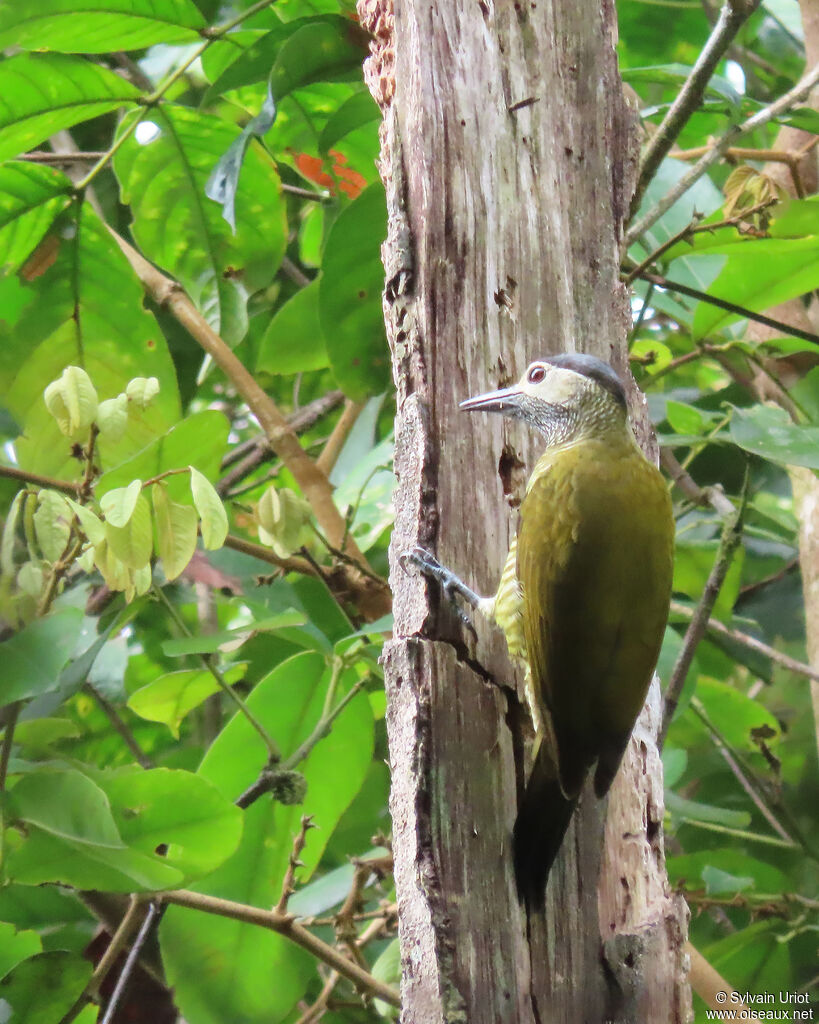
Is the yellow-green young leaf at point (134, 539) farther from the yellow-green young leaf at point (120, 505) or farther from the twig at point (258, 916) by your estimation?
the twig at point (258, 916)

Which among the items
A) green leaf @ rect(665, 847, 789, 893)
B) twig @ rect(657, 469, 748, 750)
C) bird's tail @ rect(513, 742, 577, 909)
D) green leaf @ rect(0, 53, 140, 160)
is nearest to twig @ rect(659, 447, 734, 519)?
twig @ rect(657, 469, 748, 750)

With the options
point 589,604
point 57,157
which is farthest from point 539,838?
point 57,157

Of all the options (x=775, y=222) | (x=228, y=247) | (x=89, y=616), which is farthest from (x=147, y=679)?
(x=775, y=222)

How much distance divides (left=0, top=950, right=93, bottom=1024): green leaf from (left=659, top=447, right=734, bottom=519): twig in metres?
1.35

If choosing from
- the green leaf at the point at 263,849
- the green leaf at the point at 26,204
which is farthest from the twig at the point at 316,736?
the green leaf at the point at 26,204

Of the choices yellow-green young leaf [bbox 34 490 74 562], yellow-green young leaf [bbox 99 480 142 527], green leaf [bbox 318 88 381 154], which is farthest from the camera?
green leaf [bbox 318 88 381 154]

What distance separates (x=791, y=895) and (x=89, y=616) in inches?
64.4

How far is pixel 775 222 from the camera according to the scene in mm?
1848

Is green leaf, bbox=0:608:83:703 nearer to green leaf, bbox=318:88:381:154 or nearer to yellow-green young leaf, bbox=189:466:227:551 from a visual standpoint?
yellow-green young leaf, bbox=189:466:227:551

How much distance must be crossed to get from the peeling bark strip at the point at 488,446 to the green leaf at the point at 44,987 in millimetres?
653

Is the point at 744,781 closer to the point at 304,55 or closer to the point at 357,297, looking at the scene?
the point at 357,297

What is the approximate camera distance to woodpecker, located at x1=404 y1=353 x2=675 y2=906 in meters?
1.26

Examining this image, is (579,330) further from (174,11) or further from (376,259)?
(174,11)

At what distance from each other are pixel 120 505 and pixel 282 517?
428 millimetres
